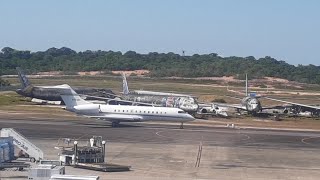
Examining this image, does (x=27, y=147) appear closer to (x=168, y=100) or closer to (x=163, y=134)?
(x=163, y=134)

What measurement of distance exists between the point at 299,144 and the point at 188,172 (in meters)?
25.4

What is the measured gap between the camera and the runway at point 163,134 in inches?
2778

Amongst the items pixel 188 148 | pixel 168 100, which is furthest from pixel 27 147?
pixel 168 100

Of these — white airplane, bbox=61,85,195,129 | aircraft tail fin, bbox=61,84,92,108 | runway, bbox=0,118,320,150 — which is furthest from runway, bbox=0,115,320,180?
aircraft tail fin, bbox=61,84,92,108

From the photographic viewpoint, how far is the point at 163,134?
255ft

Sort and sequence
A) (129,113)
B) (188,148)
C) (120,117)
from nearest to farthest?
(188,148)
(120,117)
(129,113)

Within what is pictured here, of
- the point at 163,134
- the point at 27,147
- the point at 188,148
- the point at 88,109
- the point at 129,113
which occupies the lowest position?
the point at 188,148

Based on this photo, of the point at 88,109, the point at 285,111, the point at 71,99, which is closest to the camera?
the point at 88,109

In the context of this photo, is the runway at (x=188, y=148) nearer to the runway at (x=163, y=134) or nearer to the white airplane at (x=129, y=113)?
the runway at (x=163, y=134)

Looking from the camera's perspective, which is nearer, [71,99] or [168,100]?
[71,99]

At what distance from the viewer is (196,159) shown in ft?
187

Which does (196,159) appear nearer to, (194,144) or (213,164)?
(213,164)

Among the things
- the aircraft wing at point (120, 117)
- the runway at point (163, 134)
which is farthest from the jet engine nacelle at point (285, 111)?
the aircraft wing at point (120, 117)

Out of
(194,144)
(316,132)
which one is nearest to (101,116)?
(194,144)
